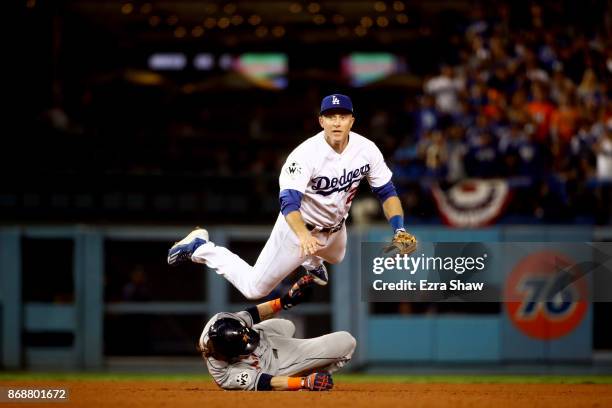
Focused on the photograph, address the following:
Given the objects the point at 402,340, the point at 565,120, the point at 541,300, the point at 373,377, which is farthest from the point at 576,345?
the point at 565,120

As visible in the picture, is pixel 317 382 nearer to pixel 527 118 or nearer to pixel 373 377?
pixel 373 377

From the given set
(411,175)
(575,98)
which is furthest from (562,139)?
(411,175)

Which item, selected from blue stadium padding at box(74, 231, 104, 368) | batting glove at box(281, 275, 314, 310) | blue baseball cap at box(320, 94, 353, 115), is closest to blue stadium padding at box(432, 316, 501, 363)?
blue stadium padding at box(74, 231, 104, 368)

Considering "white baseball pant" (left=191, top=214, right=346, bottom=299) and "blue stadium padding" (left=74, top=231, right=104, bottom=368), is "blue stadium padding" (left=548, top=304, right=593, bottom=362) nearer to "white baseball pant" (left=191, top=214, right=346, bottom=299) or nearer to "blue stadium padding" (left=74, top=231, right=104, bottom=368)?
"white baseball pant" (left=191, top=214, right=346, bottom=299)

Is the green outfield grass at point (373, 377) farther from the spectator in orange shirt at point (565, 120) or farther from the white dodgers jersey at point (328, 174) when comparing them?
the white dodgers jersey at point (328, 174)

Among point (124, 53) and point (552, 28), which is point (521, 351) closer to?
point (552, 28)
